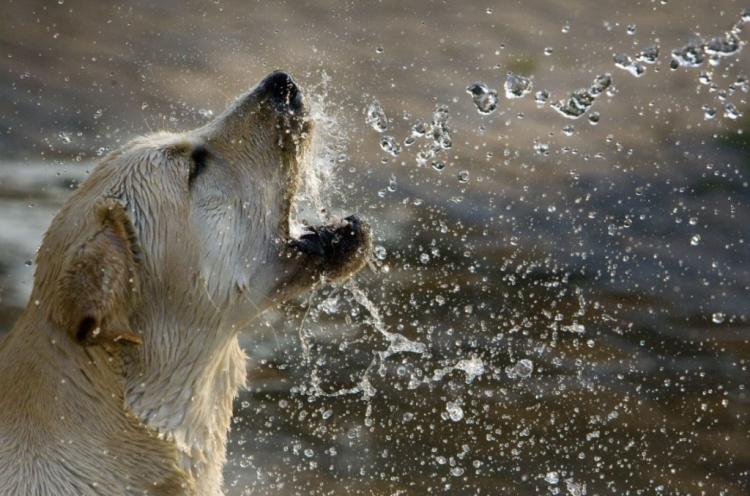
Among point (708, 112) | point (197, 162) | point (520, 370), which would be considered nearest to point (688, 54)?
point (708, 112)

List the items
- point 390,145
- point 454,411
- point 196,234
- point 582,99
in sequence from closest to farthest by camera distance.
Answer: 1. point 196,234
2. point 454,411
3. point 390,145
4. point 582,99

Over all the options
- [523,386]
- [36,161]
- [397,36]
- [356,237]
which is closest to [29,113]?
[36,161]

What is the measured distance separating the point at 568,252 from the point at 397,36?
2.74 meters

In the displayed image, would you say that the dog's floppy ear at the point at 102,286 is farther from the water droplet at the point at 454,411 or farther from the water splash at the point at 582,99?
the water splash at the point at 582,99

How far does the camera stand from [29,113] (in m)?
9.04

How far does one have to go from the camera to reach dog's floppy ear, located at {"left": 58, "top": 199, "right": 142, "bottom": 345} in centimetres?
382

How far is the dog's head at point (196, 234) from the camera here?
155 inches

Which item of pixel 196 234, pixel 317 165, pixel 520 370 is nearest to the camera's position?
pixel 196 234

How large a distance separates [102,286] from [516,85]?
6.33 metres

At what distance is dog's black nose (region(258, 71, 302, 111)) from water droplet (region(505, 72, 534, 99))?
4876mm

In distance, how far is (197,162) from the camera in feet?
14.6

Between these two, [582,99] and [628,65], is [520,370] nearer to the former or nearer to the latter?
[582,99]

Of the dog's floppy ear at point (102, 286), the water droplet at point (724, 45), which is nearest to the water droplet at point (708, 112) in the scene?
the water droplet at point (724, 45)

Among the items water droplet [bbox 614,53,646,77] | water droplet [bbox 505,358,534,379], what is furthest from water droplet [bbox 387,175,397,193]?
water droplet [bbox 614,53,646,77]
